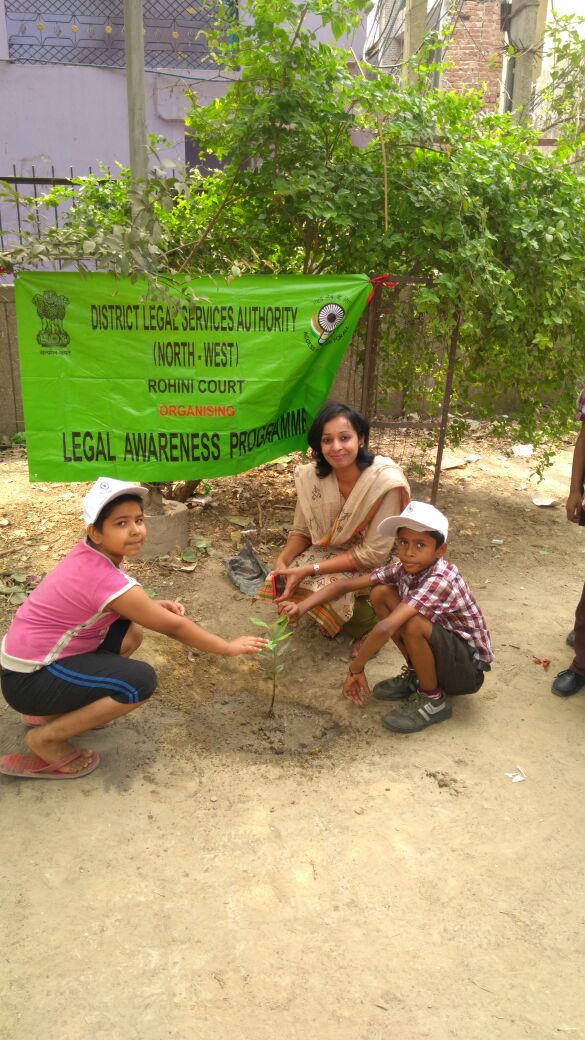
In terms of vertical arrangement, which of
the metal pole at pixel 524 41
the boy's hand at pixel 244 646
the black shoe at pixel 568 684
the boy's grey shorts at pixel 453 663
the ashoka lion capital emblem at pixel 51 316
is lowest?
the black shoe at pixel 568 684

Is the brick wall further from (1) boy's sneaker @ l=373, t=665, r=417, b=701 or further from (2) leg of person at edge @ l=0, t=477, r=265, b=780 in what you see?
(2) leg of person at edge @ l=0, t=477, r=265, b=780

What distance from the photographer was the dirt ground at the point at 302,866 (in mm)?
2021

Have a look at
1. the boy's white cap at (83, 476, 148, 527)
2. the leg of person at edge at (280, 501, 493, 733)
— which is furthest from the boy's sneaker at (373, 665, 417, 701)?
the boy's white cap at (83, 476, 148, 527)

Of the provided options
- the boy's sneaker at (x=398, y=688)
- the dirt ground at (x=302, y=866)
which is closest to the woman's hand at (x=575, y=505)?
the dirt ground at (x=302, y=866)

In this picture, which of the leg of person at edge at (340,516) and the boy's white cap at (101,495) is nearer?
the boy's white cap at (101,495)

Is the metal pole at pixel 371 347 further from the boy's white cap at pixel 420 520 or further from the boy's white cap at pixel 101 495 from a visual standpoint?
the boy's white cap at pixel 101 495

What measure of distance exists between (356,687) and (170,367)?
6.96 ft

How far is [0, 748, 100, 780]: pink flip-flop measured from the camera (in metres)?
2.87

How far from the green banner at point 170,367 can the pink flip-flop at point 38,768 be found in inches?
74.4

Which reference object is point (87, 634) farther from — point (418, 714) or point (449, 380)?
point (449, 380)

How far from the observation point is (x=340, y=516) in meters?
3.77

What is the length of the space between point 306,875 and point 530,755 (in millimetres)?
1116

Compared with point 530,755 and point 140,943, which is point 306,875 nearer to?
Answer: point 140,943

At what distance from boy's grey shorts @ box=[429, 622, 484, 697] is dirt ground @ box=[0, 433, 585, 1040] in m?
0.18
